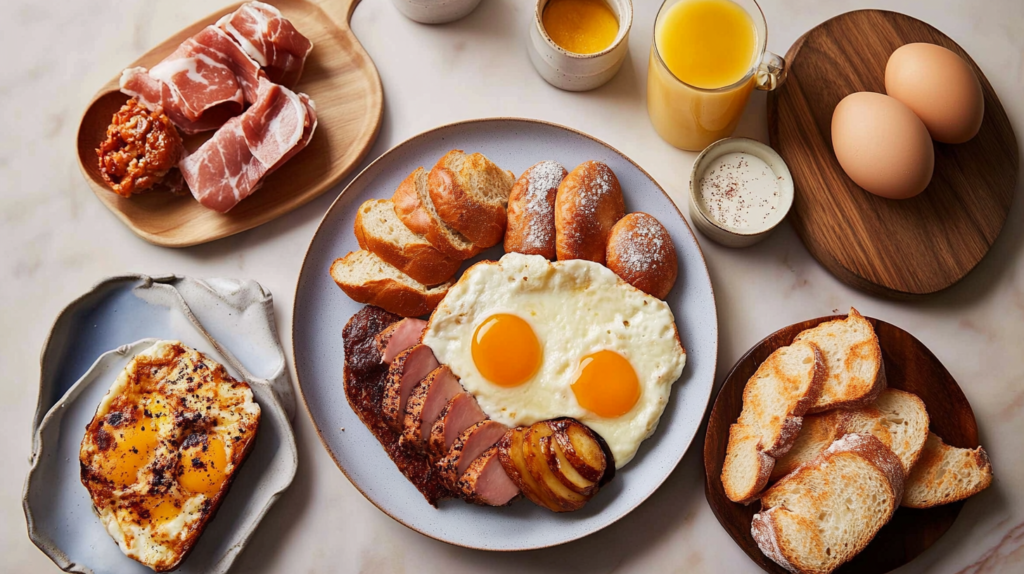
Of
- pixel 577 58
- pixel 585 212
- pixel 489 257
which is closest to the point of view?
pixel 585 212

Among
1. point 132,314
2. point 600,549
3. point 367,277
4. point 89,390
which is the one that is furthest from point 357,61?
point 600,549

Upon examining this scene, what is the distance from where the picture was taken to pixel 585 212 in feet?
9.40

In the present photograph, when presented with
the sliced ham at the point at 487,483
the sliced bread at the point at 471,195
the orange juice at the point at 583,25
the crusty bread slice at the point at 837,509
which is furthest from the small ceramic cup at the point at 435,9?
the crusty bread slice at the point at 837,509

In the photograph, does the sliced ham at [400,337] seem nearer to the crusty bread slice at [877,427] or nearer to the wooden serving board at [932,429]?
the wooden serving board at [932,429]

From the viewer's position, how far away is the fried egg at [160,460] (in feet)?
9.51

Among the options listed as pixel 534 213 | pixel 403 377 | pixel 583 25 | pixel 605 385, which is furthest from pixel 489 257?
pixel 583 25

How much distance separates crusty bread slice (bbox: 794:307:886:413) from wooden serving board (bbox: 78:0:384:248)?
238 cm

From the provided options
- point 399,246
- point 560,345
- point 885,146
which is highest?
point 885,146

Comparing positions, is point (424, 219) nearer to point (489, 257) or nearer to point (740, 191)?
point (489, 257)

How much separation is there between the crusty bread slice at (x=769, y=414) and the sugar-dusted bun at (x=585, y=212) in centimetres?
91

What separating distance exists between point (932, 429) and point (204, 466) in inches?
129

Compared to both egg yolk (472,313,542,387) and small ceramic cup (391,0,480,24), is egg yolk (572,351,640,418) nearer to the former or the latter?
egg yolk (472,313,542,387)

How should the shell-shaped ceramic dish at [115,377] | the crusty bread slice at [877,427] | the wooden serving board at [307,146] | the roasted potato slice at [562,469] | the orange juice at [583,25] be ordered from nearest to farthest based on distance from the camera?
the roasted potato slice at [562,469] → the crusty bread slice at [877,427] → the shell-shaped ceramic dish at [115,377] → the orange juice at [583,25] → the wooden serving board at [307,146]

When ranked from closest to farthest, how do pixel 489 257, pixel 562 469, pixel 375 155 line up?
pixel 562 469, pixel 489 257, pixel 375 155
